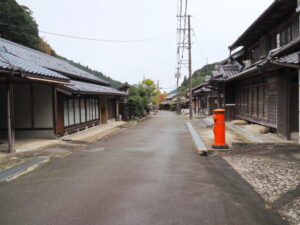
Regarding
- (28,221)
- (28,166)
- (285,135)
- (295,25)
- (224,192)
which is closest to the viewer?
(28,221)

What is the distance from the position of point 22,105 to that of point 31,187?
28.0 feet

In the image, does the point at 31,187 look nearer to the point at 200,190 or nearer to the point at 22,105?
the point at 200,190

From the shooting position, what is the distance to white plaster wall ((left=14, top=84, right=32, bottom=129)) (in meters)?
12.1

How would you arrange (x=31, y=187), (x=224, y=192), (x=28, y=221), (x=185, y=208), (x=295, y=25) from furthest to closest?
(x=295, y=25), (x=31, y=187), (x=224, y=192), (x=185, y=208), (x=28, y=221)

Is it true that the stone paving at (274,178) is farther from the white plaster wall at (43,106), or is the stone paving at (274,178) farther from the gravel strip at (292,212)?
the white plaster wall at (43,106)

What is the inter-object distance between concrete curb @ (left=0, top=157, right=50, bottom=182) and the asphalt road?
0.97ft

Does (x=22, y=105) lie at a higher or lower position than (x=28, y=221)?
higher

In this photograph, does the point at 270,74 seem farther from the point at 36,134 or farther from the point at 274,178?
the point at 36,134

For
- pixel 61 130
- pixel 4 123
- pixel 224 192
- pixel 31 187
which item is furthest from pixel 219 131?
pixel 4 123

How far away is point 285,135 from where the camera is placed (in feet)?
29.2

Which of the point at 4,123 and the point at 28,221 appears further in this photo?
the point at 4,123

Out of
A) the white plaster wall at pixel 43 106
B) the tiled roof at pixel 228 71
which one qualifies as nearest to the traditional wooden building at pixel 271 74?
the tiled roof at pixel 228 71

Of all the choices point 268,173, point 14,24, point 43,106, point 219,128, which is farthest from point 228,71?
point 14,24

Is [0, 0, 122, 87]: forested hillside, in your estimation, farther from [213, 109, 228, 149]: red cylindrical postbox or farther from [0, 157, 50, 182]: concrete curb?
[213, 109, 228, 149]: red cylindrical postbox
